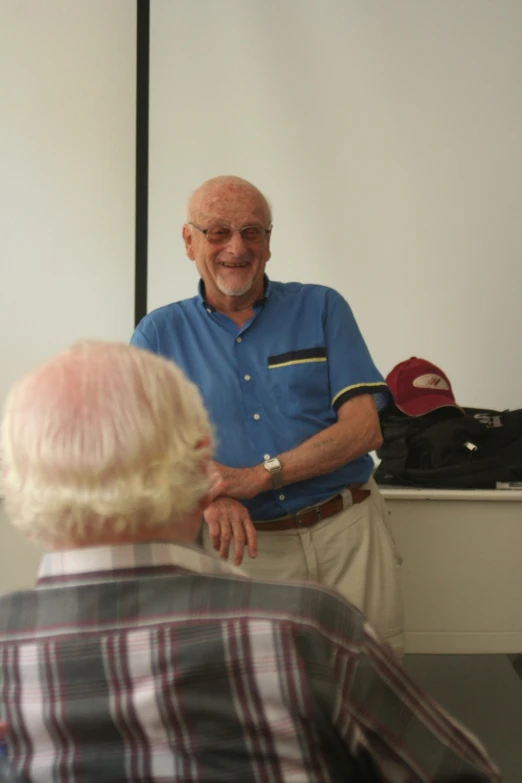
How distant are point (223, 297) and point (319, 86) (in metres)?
1.44

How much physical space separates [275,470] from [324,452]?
12cm

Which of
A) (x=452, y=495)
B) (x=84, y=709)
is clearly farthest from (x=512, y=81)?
(x=84, y=709)

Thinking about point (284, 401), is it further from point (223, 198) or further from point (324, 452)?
point (223, 198)

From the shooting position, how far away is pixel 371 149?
298 centimetres

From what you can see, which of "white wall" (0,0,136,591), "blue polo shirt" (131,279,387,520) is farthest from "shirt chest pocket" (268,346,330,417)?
"white wall" (0,0,136,591)

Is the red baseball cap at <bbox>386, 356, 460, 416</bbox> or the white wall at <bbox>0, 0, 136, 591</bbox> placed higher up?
the white wall at <bbox>0, 0, 136, 591</bbox>

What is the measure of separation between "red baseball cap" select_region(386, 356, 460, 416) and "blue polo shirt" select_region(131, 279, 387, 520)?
723 millimetres

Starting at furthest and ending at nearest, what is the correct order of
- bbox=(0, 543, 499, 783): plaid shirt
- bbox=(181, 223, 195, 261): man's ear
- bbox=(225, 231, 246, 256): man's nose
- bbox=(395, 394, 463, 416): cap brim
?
bbox=(395, 394, 463, 416): cap brim → bbox=(181, 223, 195, 261): man's ear → bbox=(225, 231, 246, 256): man's nose → bbox=(0, 543, 499, 783): plaid shirt

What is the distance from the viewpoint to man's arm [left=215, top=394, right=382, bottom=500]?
1.65 m

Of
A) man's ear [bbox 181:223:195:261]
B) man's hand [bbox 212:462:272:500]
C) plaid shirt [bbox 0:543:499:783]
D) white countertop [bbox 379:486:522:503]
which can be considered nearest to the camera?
plaid shirt [bbox 0:543:499:783]

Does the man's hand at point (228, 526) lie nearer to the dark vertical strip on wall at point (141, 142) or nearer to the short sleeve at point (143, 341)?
the short sleeve at point (143, 341)

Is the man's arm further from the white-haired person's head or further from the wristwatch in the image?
the white-haired person's head

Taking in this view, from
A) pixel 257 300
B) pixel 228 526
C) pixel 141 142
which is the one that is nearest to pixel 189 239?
pixel 257 300

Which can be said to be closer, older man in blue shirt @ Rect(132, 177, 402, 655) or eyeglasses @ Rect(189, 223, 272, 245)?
older man in blue shirt @ Rect(132, 177, 402, 655)
